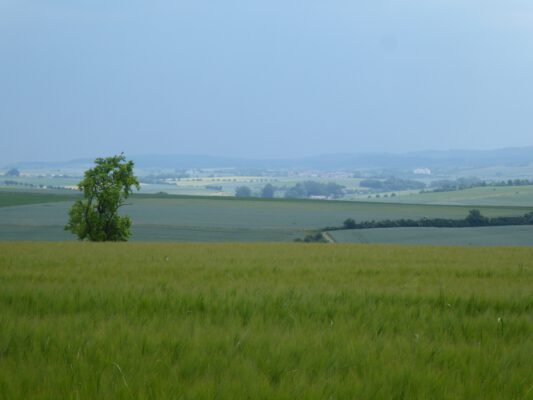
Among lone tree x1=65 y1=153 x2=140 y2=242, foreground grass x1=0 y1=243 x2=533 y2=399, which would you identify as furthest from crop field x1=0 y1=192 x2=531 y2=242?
foreground grass x1=0 y1=243 x2=533 y2=399

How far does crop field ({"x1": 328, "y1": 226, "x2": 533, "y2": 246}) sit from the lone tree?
20.0 meters

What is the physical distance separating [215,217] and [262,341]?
236 feet

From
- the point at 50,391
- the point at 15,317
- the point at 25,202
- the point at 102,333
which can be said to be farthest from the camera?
the point at 25,202

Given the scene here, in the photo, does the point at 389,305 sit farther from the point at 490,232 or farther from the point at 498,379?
the point at 490,232

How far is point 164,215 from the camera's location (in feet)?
255

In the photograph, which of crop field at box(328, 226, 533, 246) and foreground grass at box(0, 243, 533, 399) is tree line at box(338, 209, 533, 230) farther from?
foreground grass at box(0, 243, 533, 399)

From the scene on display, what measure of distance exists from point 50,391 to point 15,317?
2293mm

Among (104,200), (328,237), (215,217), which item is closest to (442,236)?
(328,237)

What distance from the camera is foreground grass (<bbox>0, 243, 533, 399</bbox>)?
3.97m

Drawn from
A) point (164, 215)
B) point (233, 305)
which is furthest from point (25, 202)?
point (233, 305)

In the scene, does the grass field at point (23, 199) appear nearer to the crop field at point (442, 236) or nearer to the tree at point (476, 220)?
the crop field at point (442, 236)

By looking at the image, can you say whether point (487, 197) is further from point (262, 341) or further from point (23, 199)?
point (262, 341)

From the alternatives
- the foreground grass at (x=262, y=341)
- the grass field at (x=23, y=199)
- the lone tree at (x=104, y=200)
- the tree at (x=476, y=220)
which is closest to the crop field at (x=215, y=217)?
the grass field at (x=23, y=199)

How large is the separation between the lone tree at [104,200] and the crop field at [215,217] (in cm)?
1377
